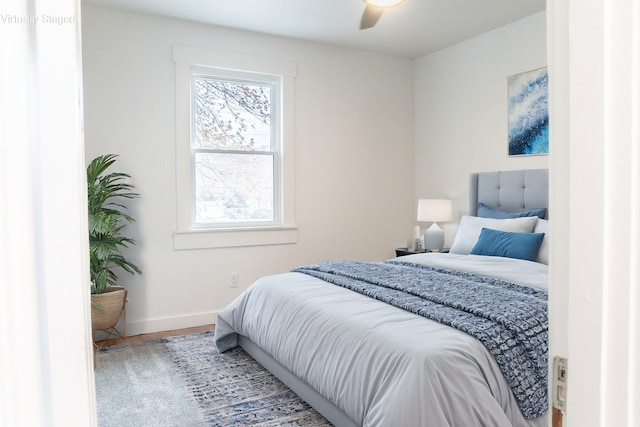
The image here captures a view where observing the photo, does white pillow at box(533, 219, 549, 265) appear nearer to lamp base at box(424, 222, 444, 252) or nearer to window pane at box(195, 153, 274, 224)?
lamp base at box(424, 222, 444, 252)

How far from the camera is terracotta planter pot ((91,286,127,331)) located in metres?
3.55

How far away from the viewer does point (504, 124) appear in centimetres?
443

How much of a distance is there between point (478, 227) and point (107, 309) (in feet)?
9.98

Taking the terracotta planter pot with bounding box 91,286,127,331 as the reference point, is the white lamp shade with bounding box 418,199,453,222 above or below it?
above

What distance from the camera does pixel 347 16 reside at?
4.07 m

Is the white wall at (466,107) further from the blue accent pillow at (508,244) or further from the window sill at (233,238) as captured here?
the window sill at (233,238)

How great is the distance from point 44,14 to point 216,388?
109 inches

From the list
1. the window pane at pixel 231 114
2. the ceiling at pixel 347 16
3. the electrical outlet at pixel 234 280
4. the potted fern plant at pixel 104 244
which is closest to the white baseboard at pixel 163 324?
the potted fern plant at pixel 104 244

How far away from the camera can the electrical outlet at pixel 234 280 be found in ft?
14.7

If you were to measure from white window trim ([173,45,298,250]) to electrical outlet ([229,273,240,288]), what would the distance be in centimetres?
28

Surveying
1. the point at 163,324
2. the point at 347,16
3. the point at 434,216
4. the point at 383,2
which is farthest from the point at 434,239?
the point at 163,324

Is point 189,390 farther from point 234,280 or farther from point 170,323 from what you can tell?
point 234,280

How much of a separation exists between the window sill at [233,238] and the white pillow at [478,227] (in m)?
1.57

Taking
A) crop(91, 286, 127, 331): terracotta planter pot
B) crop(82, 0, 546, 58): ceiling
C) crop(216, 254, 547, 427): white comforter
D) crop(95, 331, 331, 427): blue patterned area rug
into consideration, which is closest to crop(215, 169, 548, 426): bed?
crop(216, 254, 547, 427): white comforter
